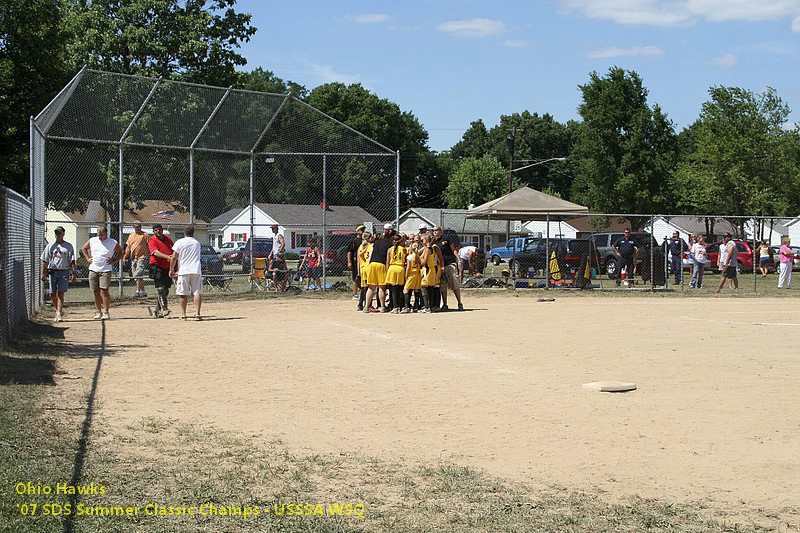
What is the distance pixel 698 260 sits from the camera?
29.9 m

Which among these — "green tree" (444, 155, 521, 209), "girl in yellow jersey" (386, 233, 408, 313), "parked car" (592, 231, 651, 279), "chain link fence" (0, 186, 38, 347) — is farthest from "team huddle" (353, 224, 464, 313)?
"green tree" (444, 155, 521, 209)

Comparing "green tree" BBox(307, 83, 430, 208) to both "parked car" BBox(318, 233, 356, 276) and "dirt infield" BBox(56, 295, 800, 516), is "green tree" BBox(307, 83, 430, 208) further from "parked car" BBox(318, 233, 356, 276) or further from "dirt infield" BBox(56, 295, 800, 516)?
"dirt infield" BBox(56, 295, 800, 516)

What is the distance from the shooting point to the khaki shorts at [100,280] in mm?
17391

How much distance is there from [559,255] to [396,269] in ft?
35.8

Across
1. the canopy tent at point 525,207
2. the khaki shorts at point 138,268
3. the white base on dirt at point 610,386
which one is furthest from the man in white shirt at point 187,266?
the canopy tent at point 525,207

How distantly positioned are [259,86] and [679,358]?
74.6 m

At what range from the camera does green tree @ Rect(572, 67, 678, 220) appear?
6062 centimetres

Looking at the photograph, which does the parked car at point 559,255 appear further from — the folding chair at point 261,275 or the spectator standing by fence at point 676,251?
the folding chair at point 261,275

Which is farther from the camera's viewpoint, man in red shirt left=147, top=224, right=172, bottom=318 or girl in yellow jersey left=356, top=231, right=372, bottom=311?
girl in yellow jersey left=356, top=231, right=372, bottom=311

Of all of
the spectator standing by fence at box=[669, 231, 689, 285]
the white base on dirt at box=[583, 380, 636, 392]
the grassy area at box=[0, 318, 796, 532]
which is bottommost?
the grassy area at box=[0, 318, 796, 532]

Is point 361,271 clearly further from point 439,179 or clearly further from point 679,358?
point 439,179

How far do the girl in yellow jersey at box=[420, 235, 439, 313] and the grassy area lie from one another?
11883 mm

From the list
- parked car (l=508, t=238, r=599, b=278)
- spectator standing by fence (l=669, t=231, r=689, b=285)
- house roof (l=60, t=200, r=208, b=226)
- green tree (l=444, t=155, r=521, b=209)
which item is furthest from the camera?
green tree (l=444, t=155, r=521, b=209)

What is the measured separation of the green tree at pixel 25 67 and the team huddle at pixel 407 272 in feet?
54.3
